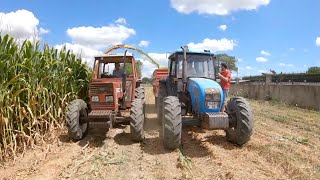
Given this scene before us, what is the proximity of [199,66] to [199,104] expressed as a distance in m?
1.17

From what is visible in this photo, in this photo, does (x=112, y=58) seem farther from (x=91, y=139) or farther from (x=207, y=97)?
(x=207, y=97)

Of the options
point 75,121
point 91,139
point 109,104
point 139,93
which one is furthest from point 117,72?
point 75,121

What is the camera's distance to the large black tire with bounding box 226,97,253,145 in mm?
6789

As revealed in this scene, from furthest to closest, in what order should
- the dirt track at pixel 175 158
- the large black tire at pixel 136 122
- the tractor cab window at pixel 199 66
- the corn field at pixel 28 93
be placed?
1. the tractor cab window at pixel 199 66
2. the large black tire at pixel 136 122
3. the corn field at pixel 28 93
4. the dirt track at pixel 175 158

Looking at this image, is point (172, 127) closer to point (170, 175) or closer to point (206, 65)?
point (170, 175)

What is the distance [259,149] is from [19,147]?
4.59 metres

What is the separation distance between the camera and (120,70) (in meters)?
9.43

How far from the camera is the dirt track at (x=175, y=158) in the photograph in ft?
17.7

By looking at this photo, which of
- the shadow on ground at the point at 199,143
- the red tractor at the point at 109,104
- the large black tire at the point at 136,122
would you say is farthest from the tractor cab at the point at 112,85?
the shadow on ground at the point at 199,143

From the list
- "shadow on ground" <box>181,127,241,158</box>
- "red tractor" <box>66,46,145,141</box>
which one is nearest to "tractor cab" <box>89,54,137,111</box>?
"red tractor" <box>66,46,145,141</box>

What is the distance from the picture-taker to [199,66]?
25.8 feet

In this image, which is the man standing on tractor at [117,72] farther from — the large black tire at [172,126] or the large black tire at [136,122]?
the large black tire at [172,126]

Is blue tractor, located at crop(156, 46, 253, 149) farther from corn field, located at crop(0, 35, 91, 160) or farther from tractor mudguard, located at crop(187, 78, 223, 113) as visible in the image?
corn field, located at crop(0, 35, 91, 160)

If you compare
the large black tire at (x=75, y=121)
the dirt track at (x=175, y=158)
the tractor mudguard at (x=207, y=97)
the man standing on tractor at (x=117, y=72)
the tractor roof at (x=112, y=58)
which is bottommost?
the dirt track at (x=175, y=158)
